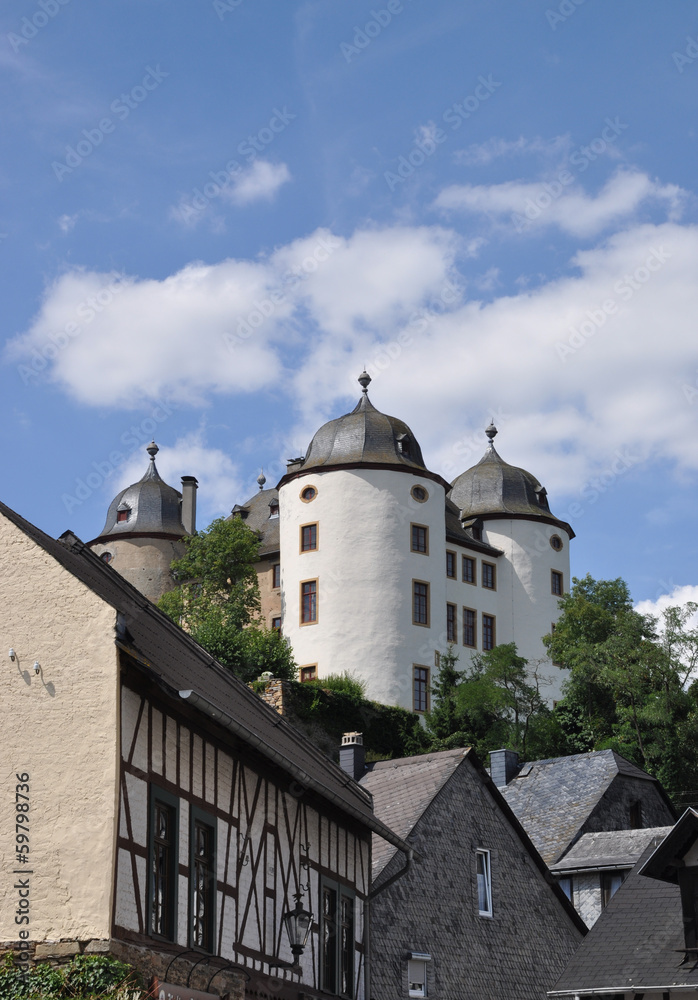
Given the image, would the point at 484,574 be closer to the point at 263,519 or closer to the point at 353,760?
the point at 263,519

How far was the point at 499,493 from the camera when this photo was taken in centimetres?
6519

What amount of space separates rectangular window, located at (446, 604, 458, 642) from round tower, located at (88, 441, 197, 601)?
12683 mm

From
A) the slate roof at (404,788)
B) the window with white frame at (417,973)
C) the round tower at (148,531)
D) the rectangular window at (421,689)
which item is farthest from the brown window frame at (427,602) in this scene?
the window with white frame at (417,973)

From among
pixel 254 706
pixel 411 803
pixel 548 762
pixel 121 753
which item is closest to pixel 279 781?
pixel 254 706

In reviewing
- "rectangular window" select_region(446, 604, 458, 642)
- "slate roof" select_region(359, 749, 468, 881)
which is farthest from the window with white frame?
"rectangular window" select_region(446, 604, 458, 642)

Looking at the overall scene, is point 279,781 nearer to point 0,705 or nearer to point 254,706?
point 254,706

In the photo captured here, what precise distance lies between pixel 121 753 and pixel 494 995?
554 inches

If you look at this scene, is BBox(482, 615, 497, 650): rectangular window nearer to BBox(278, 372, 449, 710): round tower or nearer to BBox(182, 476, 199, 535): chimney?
BBox(278, 372, 449, 710): round tower

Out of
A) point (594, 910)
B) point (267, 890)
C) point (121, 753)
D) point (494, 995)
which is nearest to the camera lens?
point (121, 753)

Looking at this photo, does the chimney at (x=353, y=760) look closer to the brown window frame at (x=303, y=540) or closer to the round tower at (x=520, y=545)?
the brown window frame at (x=303, y=540)

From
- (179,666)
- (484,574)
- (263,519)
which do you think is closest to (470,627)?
(484,574)

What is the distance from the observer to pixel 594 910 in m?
30.6

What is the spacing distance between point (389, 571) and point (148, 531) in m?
14.4

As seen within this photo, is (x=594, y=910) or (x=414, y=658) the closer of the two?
(x=594, y=910)
